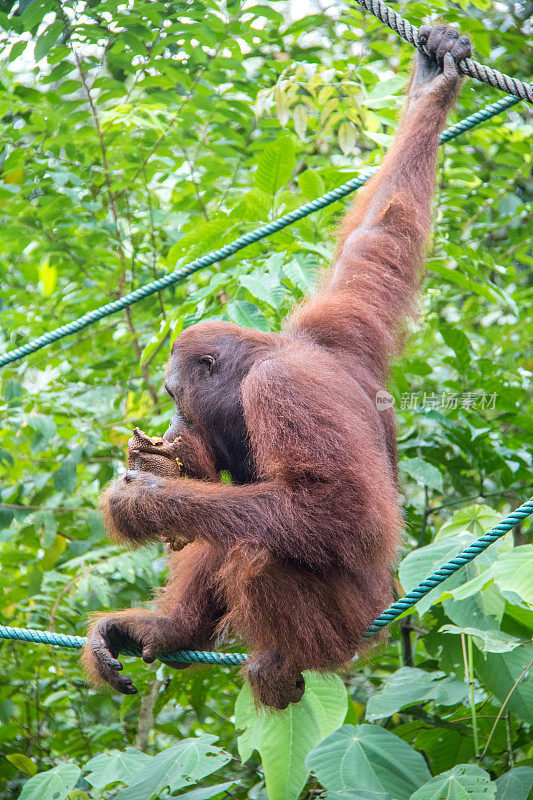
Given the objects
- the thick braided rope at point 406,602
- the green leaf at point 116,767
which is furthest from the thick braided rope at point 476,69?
the green leaf at point 116,767

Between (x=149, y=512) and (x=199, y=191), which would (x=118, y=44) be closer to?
(x=199, y=191)

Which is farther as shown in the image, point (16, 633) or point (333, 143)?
point (333, 143)

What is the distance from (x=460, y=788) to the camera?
6.82 ft

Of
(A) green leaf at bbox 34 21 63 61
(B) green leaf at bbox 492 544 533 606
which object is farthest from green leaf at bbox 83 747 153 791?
(A) green leaf at bbox 34 21 63 61

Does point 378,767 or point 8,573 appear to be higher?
point 378,767

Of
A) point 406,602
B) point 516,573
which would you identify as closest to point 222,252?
point 406,602

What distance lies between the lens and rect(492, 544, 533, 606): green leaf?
1.95 meters

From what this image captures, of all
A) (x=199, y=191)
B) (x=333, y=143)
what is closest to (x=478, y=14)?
(x=333, y=143)

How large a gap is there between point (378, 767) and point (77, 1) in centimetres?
336

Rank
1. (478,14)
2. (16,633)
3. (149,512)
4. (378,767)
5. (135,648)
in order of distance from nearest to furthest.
Answer: 1. (149,512)
2. (378,767)
3. (16,633)
4. (135,648)
5. (478,14)

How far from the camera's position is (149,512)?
7.41 feet

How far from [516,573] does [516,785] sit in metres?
0.70

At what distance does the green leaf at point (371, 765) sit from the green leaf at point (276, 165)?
83.3 inches

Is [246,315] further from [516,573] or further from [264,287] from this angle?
[516,573]
